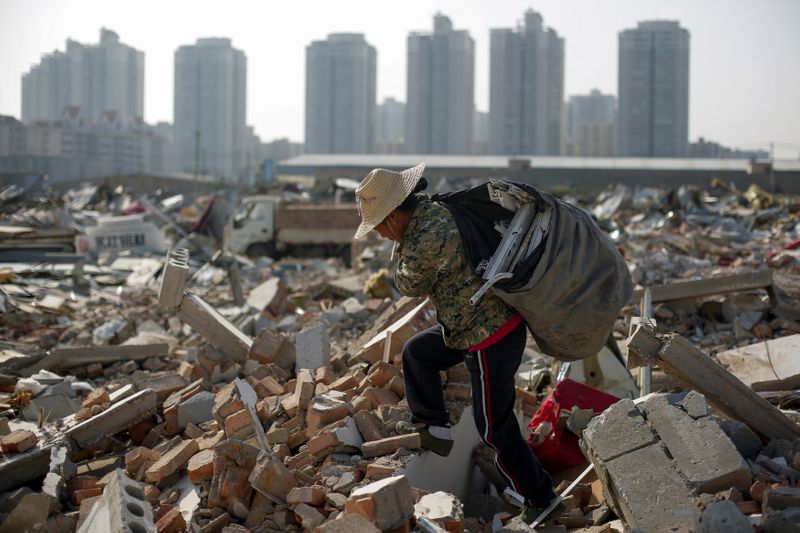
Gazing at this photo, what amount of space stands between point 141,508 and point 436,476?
1542mm

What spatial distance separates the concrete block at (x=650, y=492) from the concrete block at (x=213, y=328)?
117 inches

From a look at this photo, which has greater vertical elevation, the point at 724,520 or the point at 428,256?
the point at 428,256

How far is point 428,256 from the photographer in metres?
3.37

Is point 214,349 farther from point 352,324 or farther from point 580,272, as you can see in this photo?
point 580,272

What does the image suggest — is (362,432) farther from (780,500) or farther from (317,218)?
(317,218)

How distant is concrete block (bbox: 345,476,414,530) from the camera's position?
9.64 feet

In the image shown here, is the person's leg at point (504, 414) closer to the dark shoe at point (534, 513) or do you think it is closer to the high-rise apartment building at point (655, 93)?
the dark shoe at point (534, 513)

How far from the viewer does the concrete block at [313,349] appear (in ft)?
17.1

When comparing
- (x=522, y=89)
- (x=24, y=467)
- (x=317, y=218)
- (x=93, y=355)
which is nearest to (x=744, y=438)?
(x=24, y=467)

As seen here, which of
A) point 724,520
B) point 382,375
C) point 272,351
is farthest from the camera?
point 272,351

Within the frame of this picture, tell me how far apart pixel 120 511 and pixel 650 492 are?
2.02 m

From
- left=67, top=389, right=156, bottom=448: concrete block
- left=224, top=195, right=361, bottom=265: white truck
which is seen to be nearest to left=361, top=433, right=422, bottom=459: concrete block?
left=67, top=389, right=156, bottom=448: concrete block

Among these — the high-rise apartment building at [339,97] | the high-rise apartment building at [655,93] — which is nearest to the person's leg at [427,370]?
the high-rise apartment building at [655,93]

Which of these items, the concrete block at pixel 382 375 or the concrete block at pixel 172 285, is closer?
the concrete block at pixel 382 375
